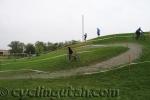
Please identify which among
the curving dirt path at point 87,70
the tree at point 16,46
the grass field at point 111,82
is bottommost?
the grass field at point 111,82

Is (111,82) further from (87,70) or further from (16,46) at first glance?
(16,46)

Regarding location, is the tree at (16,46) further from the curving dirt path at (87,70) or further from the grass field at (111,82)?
the grass field at (111,82)

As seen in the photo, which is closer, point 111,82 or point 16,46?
point 111,82

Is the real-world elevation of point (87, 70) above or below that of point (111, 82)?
above

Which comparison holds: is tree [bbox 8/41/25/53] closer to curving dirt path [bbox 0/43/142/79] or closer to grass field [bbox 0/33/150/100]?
curving dirt path [bbox 0/43/142/79]

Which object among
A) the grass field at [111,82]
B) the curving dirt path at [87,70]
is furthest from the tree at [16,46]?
the grass field at [111,82]

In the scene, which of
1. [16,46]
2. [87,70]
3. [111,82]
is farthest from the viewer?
[16,46]

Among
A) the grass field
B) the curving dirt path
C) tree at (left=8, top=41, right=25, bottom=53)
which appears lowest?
the grass field

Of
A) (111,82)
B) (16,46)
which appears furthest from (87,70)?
(16,46)

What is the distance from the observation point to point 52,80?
86.2 feet

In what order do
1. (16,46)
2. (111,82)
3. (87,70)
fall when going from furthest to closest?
(16,46)
(87,70)
(111,82)

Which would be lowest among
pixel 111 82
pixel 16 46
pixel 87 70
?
pixel 111 82

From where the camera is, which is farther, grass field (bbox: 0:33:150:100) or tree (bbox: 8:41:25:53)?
tree (bbox: 8:41:25:53)

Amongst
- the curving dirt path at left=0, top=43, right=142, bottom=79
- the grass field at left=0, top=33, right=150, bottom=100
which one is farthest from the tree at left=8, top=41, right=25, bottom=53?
the grass field at left=0, top=33, right=150, bottom=100
